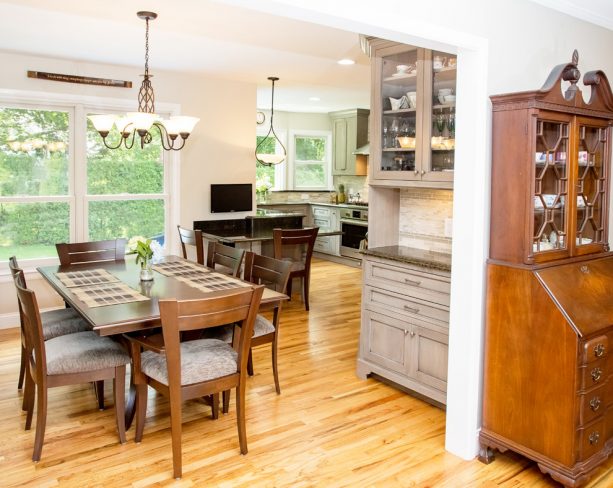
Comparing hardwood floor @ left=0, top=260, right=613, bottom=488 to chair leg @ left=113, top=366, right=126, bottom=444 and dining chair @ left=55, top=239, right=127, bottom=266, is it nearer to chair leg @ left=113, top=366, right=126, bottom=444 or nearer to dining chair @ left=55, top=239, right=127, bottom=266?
chair leg @ left=113, top=366, right=126, bottom=444

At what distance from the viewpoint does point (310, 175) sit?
10.0m

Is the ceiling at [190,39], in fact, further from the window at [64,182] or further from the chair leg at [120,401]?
the chair leg at [120,401]

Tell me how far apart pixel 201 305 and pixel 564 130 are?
6.43 feet

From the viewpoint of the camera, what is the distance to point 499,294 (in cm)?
275

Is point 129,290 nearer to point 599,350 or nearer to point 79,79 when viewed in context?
point 599,350

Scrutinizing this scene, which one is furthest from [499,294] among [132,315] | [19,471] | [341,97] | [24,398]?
[341,97]

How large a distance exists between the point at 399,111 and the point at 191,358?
206cm

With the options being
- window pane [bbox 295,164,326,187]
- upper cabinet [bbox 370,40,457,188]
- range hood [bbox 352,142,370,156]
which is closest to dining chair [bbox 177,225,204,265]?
upper cabinet [bbox 370,40,457,188]

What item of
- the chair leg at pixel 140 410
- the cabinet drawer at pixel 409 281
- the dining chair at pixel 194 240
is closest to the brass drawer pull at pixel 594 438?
the cabinet drawer at pixel 409 281

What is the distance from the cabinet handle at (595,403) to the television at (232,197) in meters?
4.52

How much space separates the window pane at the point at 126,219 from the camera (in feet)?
18.7

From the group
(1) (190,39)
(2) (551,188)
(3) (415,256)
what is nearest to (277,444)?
(3) (415,256)

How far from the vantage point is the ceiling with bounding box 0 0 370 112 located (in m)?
3.65

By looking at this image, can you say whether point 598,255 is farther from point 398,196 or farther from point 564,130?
point 398,196
